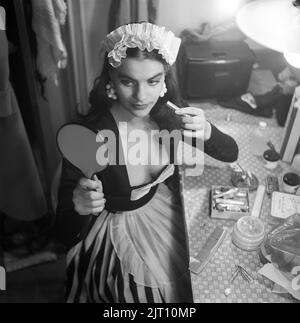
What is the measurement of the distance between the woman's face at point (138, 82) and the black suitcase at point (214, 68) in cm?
49

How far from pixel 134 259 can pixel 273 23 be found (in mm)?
792

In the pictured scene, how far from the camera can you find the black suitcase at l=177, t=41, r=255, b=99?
1.63m

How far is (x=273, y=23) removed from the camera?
1225 millimetres

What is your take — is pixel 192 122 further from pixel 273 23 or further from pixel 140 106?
pixel 273 23

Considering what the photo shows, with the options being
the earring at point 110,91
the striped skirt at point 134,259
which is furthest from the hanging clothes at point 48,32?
the striped skirt at point 134,259

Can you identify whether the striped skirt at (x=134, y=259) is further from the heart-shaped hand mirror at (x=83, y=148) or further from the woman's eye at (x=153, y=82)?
the woman's eye at (x=153, y=82)

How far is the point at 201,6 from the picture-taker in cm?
171

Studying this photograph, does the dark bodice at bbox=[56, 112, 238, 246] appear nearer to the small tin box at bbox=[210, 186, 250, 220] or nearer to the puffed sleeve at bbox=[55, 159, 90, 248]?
the puffed sleeve at bbox=[55, 159, 90, 248]

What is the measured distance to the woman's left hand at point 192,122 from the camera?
4.23 ft

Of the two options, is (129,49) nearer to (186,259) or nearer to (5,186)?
(186,259)

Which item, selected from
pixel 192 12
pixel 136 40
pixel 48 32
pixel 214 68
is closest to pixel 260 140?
pixel 214 68

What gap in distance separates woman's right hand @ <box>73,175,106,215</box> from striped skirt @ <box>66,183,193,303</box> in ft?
0.48

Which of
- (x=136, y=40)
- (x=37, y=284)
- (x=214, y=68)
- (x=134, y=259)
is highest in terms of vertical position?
(x=136, y=40)
